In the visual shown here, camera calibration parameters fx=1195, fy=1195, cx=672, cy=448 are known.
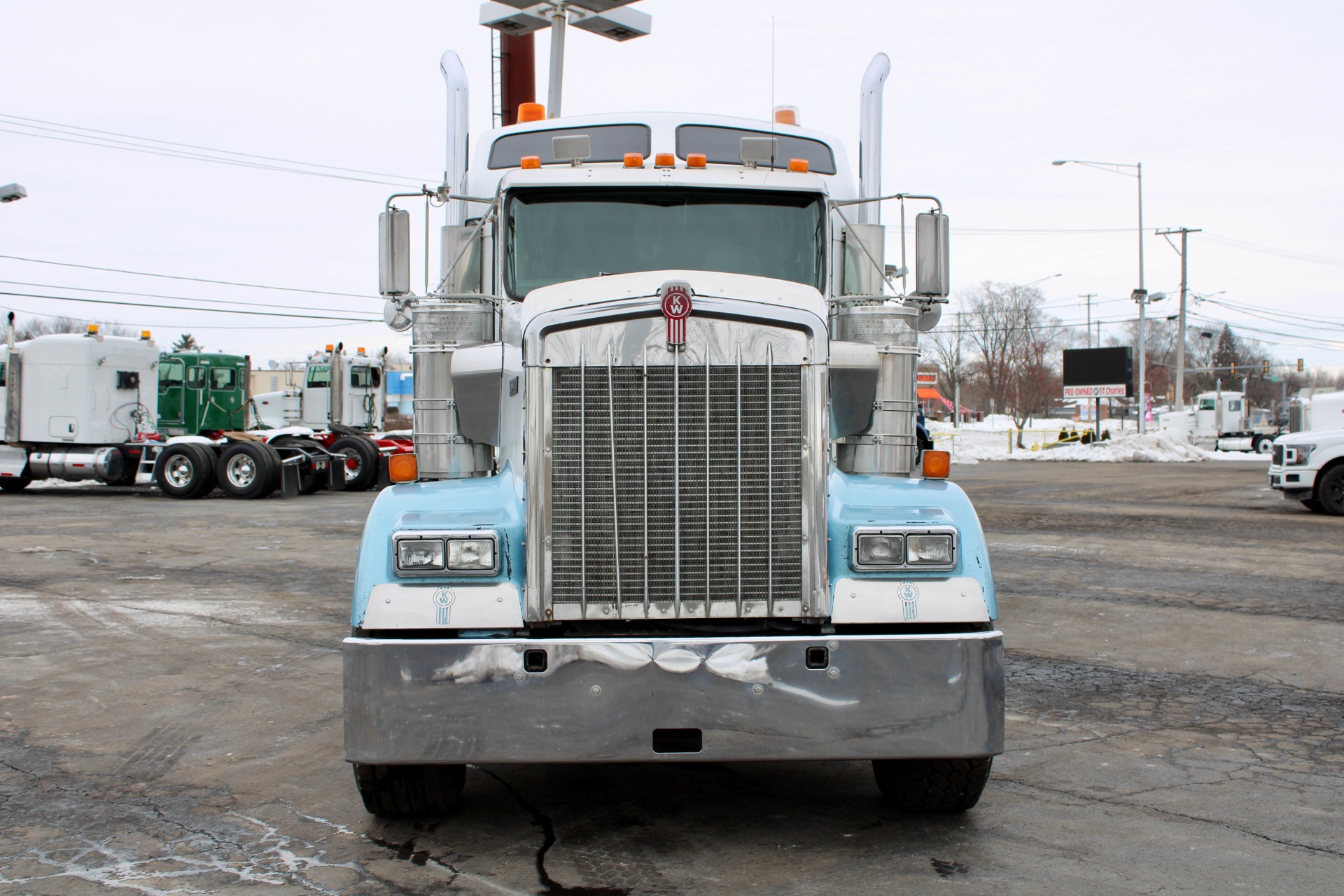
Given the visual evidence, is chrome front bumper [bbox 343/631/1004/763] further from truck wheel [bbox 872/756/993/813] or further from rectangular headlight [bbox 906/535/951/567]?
truck wheel [bbox 872/756/993/813]

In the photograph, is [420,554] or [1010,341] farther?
[1010,341]

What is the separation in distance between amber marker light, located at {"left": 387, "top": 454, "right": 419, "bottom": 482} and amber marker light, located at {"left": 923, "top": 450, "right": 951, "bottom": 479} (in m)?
2.20

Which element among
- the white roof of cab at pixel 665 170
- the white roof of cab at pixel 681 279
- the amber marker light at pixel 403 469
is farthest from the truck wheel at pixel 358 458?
the white roof of cab at pixel 681 279

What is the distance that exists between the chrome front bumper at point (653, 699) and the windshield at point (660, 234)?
2146 mm

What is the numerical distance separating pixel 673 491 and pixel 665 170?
7.55ft

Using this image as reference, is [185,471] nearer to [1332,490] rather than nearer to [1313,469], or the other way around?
[1313,469]

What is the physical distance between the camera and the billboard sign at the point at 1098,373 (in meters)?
53.1

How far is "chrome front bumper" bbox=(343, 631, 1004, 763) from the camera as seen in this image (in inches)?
158

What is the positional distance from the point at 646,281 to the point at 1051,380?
3954 inches

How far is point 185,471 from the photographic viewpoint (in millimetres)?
23281

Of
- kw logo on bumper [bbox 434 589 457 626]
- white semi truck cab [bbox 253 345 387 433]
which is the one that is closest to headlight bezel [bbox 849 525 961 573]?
kw logo on bumper [bbox 434 589 457 626]

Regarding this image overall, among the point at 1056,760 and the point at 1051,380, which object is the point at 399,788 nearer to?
the point at 1056,760

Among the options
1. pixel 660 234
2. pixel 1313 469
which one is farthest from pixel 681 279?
pixel 1313 469

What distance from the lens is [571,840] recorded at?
4.41 m
